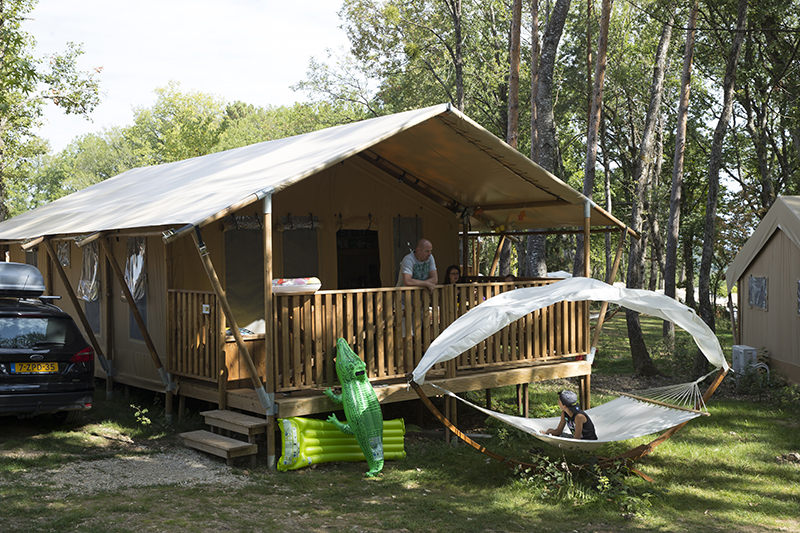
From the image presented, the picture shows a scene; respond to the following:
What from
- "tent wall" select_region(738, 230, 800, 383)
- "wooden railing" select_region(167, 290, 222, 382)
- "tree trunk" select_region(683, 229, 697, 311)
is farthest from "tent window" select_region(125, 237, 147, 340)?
"tree trunk" select_region(683, 229, 697, 311)

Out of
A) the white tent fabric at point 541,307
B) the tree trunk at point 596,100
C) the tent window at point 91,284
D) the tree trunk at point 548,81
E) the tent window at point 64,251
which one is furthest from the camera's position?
the tree trunk at point 596,100

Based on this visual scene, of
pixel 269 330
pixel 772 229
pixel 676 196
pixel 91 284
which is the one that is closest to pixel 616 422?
pixel 269 330

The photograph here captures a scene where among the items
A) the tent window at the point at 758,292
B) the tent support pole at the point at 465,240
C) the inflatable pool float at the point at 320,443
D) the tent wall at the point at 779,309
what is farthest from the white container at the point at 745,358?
the inflatable pool float at the point at 320,443

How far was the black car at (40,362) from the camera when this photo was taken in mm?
6641

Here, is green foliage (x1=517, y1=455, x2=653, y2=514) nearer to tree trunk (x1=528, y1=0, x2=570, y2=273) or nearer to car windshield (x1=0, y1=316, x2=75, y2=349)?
car windshield (x1=0, y1=316, x2=75, y2=349)

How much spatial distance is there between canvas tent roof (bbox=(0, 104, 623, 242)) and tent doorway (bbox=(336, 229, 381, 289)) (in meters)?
1.06

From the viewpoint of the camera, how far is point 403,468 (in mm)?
6930

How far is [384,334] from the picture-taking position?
24.9 feet

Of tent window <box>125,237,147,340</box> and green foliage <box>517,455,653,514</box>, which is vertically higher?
tent window <box>125,237,147,340</box>

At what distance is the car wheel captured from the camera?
755cm

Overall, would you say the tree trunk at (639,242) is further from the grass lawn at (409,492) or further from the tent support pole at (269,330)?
the tent support pole at (269,330)

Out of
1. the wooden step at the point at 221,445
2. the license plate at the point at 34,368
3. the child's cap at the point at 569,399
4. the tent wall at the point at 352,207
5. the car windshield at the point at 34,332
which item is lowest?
the wooden step at the point at 221,445

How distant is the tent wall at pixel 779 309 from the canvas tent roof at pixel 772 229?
0.11 metres

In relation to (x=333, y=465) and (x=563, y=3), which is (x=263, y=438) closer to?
(x=333, y=465)
